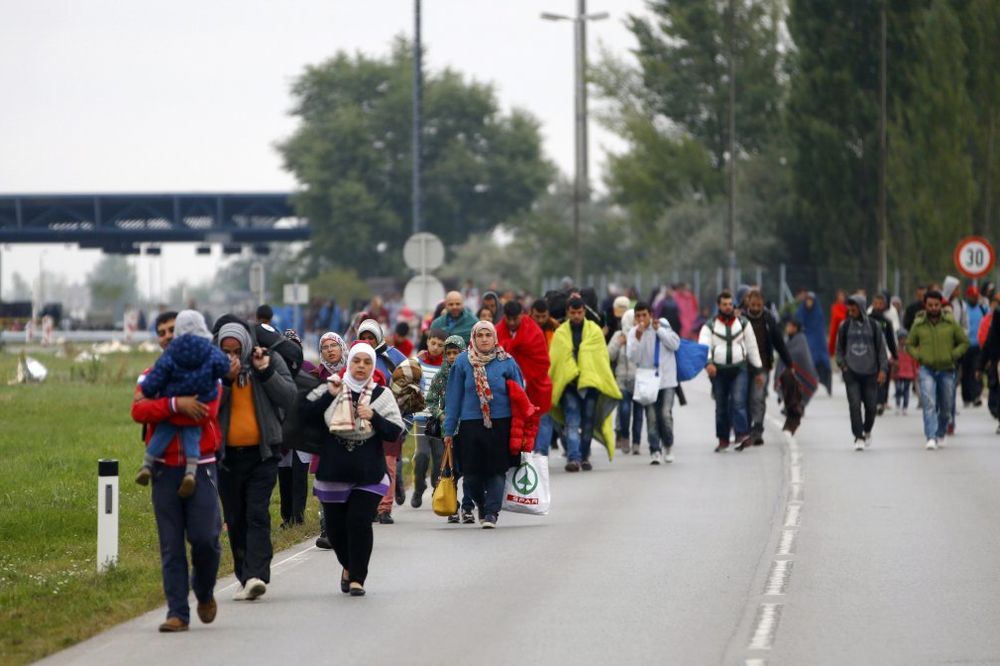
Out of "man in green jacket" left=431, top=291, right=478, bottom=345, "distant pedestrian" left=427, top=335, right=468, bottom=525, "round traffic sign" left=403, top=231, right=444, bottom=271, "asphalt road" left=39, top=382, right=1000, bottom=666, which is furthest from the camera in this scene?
"round traffic sign" left=403, top=231, right=444, bottom=271

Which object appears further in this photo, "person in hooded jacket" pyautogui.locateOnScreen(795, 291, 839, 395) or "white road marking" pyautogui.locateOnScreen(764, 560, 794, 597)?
"person in hooded jacket" pyautogui.locateOnScreen(795, 291, 839, 395)

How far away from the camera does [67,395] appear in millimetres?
35812

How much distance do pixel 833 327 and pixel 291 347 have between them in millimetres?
20101

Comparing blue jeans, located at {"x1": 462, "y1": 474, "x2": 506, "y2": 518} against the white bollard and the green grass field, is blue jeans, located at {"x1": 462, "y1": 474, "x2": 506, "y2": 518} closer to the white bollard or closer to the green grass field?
the green grass field

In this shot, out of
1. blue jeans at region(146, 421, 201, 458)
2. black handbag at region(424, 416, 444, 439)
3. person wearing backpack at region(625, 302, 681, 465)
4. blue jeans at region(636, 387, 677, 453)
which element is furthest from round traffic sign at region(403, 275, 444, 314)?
blue jeans at region(146, 421, 201, 458)

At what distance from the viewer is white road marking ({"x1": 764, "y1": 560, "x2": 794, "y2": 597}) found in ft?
41.8

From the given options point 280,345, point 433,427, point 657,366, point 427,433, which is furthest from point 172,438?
point 657,366

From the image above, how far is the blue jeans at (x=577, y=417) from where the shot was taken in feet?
73.6

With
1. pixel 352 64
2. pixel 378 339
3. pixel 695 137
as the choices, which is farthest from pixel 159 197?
pixel 378 339

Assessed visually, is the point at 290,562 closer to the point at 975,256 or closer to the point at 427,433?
the point at 427,433

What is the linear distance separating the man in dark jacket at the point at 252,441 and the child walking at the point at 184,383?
104 cm

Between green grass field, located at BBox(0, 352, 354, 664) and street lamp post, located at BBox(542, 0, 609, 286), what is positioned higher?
street lamp post, located at BBox(542, 0, 609, 286)

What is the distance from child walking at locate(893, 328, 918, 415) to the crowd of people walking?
7 centimetres

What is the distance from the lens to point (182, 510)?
11.5 m
